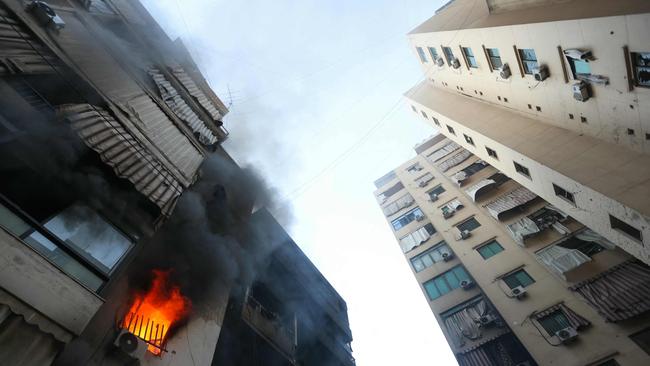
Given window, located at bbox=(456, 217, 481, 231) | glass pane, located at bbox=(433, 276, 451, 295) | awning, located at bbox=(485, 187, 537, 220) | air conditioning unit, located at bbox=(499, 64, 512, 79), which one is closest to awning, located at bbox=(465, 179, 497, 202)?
awning, located at bbox=(485, 187, 537, 220)

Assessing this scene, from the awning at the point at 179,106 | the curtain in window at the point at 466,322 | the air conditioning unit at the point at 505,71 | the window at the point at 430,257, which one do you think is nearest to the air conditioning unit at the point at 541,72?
the air conditioning unit at the point at 505,71

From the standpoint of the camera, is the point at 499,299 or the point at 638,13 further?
the point at 499,299

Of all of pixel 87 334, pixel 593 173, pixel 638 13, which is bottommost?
pixel 87 334

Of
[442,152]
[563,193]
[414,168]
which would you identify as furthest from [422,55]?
[563,193]

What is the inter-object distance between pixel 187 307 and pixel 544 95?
1449 cm

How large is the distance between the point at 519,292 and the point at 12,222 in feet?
55.0

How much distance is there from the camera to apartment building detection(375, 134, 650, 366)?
35.3 ft

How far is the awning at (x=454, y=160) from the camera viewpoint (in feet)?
74.8

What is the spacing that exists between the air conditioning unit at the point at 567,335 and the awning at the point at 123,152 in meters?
14.2

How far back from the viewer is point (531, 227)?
49.1 feet

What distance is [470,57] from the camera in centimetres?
1579

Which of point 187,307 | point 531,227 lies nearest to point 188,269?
point 187,307

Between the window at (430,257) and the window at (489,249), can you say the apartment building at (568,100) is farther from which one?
the window at (430,257)

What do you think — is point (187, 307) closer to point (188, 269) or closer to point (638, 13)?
point (188, 269)
